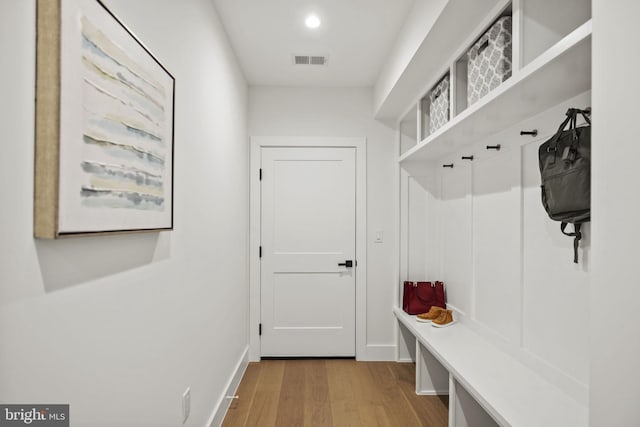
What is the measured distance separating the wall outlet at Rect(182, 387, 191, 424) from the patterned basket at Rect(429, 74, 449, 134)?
2042 mm

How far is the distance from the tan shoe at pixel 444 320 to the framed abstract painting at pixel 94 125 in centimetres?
208

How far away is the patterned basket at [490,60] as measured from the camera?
1.56m

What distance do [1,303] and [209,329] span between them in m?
1.50

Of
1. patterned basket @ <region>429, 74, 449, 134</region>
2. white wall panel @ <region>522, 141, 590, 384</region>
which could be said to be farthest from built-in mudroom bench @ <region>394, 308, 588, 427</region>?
patterned basket @ <region>429, 74, 449, 134</region>

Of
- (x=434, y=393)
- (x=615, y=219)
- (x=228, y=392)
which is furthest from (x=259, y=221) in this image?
(x=615, y=219)

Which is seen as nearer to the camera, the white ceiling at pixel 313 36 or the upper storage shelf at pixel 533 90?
the upper storage shelf at pixel 533 90

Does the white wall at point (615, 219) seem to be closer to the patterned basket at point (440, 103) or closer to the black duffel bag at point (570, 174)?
the black duffel bag at point (570, 174)

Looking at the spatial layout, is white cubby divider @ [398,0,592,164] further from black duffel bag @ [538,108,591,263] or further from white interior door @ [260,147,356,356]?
white interior door @ [260,147,356,356]

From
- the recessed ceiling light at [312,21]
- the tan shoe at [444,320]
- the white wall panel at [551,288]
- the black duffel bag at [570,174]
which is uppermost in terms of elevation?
the recessed ceiling light at [312,21]

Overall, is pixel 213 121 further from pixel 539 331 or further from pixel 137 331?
pixel 539 331

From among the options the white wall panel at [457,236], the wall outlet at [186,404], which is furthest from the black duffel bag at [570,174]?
the wall outlet at [186,404]

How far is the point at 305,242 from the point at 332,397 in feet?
4.34

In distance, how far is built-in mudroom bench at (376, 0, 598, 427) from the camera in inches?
54.7

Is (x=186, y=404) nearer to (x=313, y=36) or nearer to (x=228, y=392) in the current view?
(x=228, y=392)
